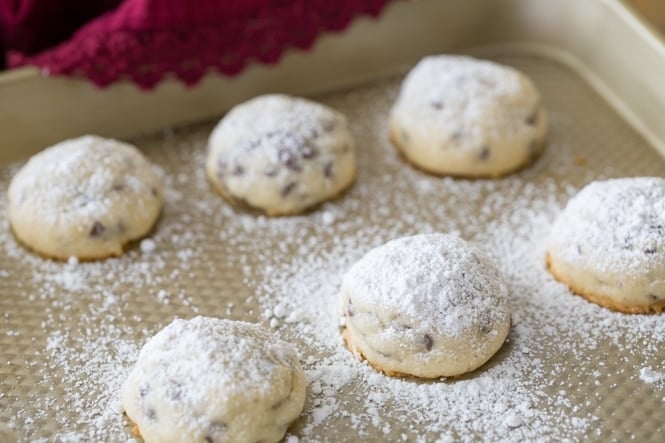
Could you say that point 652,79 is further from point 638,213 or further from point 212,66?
point 212,66

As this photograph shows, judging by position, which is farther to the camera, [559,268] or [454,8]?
[454,8]

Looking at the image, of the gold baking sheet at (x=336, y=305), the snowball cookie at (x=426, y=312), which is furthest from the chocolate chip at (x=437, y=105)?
the snowball cookie at (x=426, y=312)

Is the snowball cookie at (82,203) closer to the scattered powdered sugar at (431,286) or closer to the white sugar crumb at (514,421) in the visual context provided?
the scattered powdered sugar at (431,286)

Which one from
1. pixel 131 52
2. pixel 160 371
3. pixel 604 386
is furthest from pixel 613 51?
pixel 160 371

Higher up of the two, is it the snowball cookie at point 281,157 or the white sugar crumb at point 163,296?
the snowball cookie at point 281,157

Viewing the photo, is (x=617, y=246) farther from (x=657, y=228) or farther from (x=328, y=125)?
(x=328, y=125)
